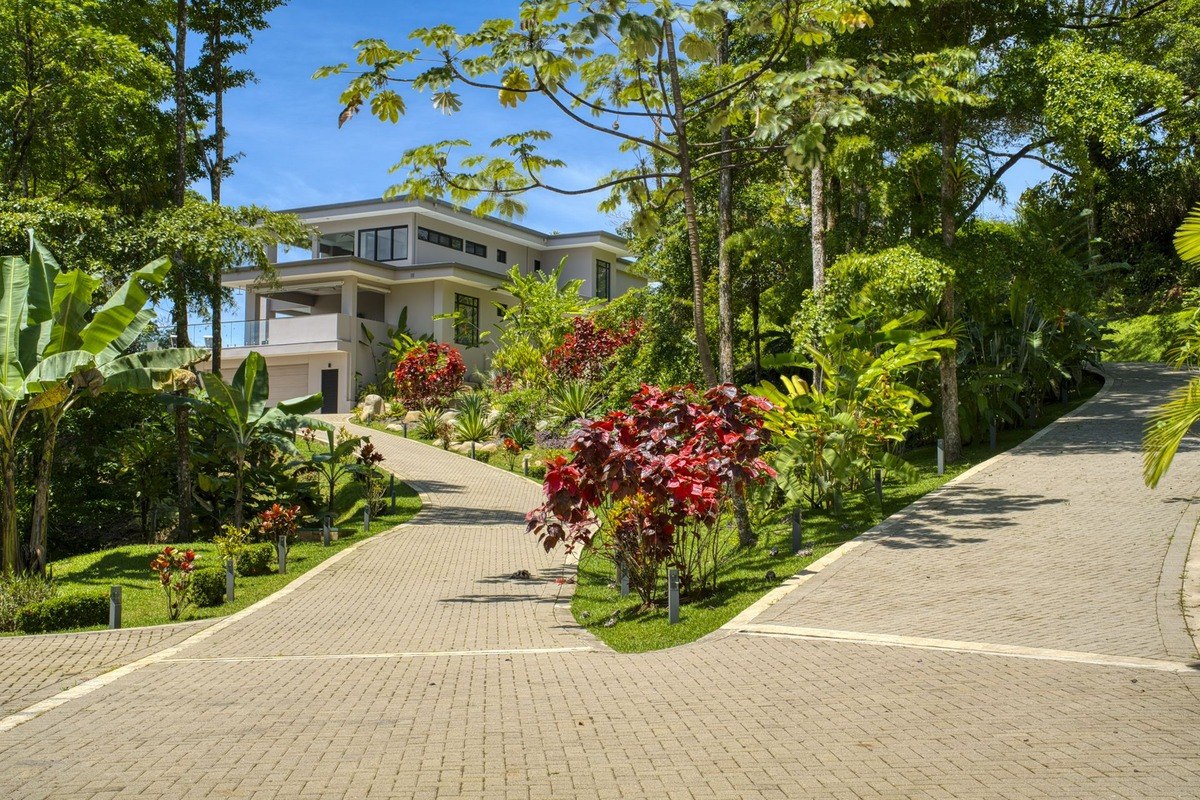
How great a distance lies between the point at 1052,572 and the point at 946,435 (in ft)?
28.1

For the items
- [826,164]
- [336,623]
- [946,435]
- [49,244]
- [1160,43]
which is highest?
[1160,43]

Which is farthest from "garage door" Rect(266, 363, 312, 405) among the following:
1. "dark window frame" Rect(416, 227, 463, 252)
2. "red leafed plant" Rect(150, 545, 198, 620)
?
"red leafed plant" Rect(150, 545, 198, 620)

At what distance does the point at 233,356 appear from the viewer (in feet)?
144

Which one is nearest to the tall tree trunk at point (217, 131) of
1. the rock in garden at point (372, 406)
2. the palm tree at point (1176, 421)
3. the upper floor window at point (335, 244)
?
the rock in garden at point (372, 406)

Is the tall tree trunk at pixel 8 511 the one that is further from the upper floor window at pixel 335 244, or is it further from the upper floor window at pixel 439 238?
the upper floor window at pixel 335 244

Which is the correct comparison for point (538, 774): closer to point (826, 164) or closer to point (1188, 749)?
point (1188, 749)

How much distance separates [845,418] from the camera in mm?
15195

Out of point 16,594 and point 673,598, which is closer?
point 673,598

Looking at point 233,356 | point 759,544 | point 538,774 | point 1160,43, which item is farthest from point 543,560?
→ point 233,356

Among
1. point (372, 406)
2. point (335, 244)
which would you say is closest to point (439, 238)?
point (335, 244)

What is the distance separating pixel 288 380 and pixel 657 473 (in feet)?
114

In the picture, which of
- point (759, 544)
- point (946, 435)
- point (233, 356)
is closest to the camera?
point (759, 544)

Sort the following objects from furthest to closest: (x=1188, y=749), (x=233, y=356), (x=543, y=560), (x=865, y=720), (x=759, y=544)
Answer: (x=233, y=356), (x=543, y=560), (x=759, y=544), (x=865, y=720), (x=1188, y=749)

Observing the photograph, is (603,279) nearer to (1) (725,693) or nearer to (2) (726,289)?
(2) (726,289)
